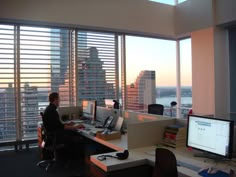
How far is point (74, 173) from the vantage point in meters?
4.12

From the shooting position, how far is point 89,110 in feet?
16.6

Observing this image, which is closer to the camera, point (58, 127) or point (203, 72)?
point (58, 127)

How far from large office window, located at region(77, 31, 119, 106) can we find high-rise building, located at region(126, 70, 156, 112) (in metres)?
0.51

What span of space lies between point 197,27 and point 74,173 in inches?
180

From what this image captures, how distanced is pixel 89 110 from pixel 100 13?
97.1 inches

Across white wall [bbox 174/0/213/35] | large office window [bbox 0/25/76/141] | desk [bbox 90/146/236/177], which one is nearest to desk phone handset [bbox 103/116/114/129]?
desk [bbox 90/146/236/177]

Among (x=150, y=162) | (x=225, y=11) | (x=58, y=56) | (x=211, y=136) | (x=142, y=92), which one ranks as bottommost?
(x=150, y=162)

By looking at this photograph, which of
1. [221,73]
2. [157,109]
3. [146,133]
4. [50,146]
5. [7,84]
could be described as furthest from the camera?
[221,73]

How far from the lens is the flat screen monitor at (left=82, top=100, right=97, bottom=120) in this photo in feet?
16.0

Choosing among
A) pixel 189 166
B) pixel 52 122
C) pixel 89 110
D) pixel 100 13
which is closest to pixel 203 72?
pixel 100 13

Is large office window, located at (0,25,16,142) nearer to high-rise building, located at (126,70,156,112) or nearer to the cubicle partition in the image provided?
high-rise building, located at (126,70,156,112)

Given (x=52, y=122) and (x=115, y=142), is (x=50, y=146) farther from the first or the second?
(x=115, y=142)

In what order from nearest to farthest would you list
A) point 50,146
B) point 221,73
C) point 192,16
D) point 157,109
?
point 50,146 < point 157,109 < point 221,73 < point 192,16

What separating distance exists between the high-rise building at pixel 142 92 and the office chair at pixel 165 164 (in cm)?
465
